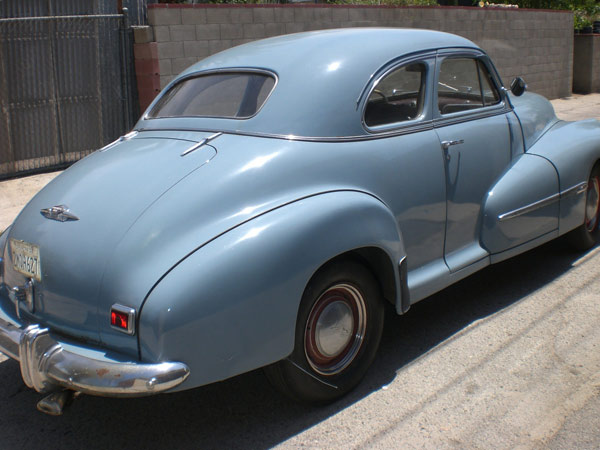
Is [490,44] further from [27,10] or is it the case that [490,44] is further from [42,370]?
[42,370]

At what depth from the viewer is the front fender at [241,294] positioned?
288 cm

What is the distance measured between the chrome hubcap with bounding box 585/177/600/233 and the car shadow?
1.82m

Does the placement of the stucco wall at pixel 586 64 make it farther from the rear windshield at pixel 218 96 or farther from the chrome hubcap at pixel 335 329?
the chrome hubcap at pixel 335 329

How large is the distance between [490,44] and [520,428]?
12734 mm

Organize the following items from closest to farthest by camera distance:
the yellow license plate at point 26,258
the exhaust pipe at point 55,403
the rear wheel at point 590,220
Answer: the exhaust pipe at point 55,403 < the yellow license plate at point 26,258 < the rear wheel at point 590,220

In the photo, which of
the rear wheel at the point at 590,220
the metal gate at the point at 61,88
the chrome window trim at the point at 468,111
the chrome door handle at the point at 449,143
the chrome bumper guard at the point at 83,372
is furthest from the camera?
the metal gate at the point at 61,88

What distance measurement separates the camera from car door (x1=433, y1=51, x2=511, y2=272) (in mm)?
4277

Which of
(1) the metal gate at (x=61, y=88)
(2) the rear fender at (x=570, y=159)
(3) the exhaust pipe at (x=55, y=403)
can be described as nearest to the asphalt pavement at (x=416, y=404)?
(3) the exhaust pipe at (x=55, y=403)

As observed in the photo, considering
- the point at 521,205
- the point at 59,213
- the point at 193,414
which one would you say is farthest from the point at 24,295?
the point at 521,205

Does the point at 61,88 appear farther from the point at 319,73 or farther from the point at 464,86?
the point at 319,73

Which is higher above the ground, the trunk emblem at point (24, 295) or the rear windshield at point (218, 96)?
the rear windshield at point (218, 96)

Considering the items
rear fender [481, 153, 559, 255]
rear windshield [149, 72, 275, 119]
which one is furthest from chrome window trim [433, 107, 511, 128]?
rear windshield [149, 72, 275, 119]

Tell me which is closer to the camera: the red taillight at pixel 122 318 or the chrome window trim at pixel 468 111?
the red taillight at pixel 122 318

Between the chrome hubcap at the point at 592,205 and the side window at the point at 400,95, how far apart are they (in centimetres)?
200
